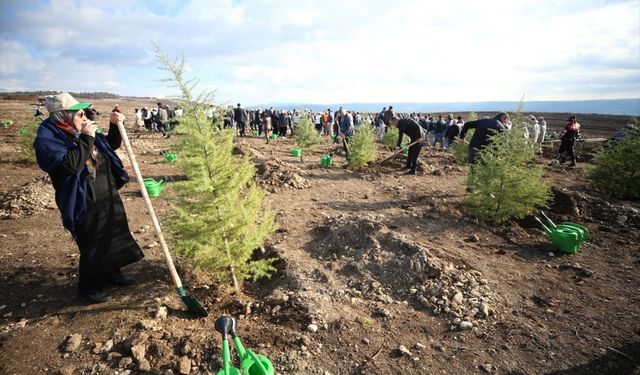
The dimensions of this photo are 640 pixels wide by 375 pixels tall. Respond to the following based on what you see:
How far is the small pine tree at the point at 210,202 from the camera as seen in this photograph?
3699 millimetres

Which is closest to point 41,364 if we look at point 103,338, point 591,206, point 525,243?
point 103,338

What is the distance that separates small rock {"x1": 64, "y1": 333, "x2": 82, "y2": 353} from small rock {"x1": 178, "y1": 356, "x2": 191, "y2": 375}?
120 cm

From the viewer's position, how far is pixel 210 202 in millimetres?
3844

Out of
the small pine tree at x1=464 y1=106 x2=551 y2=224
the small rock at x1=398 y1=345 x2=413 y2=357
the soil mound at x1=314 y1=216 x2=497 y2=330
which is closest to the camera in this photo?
the small rock at x1=398 y1=345 x2=413 y2=357

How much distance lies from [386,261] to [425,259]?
2.00 ft

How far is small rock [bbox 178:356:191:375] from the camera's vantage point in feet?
9.73

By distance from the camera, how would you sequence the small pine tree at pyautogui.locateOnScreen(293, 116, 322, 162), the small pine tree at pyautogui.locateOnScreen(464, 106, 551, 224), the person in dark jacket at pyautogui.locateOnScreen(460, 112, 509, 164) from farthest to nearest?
1. the small pine tree at pyautogui.locateOnScreen(293, 116, 322, 162)
2. the person in dark jacket at pyautogui.locateOnScreen(460, 112, 509, 164)
3. the small pine tree at pyautogui.locateOnScreen(464, 106, 551, 224)

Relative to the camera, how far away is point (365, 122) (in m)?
12.8

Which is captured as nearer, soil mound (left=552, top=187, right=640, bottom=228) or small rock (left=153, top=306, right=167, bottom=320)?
small rock (left=153, top=306, right=167, bottom=320)

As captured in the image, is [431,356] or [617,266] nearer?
[431,356]

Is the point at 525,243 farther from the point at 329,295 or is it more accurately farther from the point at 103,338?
the point at 103,338

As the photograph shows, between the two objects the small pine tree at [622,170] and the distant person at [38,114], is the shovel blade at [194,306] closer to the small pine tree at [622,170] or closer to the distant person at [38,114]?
the small pine tree at [622,170]

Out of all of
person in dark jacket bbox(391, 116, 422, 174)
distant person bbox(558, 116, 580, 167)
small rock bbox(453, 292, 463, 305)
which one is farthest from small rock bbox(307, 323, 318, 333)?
distant person bbox(558, 116, 580, 167)

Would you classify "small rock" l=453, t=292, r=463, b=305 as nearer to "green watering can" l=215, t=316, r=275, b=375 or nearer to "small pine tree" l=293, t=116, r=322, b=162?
"green watering can" l=215, t=316, r=275, b=375
